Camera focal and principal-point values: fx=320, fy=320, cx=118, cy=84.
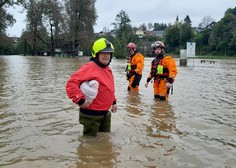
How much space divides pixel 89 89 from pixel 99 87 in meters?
0.27

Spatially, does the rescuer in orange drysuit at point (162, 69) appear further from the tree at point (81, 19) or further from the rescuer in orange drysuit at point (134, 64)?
the tree at point (81, 19)

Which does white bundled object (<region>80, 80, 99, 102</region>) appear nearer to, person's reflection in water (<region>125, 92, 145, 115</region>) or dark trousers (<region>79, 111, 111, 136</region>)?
dark trousers (<region>79, 111, 111, 136</region>)

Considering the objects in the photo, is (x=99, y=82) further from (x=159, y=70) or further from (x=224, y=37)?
(x=224, y=37)

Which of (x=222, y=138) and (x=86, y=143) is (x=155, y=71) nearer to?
(x=222, y=138)

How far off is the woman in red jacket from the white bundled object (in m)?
0.05

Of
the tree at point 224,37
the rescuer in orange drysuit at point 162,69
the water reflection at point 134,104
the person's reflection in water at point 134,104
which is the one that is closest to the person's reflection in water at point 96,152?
the water reflection at point 134,104

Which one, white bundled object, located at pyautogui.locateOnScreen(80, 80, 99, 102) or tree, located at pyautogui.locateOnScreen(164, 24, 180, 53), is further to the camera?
tree, located at pyautogui.locateOnScreen(164, 24, 180, 53)

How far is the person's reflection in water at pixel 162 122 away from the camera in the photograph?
6.02m

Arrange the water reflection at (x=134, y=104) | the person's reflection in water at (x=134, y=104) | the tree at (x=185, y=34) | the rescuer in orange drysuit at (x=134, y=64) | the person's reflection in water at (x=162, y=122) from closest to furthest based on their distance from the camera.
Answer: the person's reflection in water at (x=162, y=122), the water reflection at (x=134, y=104), the person's reflection in water at (x=134, y=104), the rescuer in orange drysuit at (x=134, y=64), the tree at (x=185, y=34)

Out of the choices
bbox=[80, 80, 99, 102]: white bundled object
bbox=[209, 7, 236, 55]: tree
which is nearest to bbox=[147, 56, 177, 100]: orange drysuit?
bbox=[80, 80, 99, 102]: white bundled object

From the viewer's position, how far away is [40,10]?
57875 millimetres

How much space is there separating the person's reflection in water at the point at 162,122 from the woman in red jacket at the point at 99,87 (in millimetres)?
1213

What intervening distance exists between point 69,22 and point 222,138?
52217mm

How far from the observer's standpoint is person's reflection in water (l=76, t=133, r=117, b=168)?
435 cm
